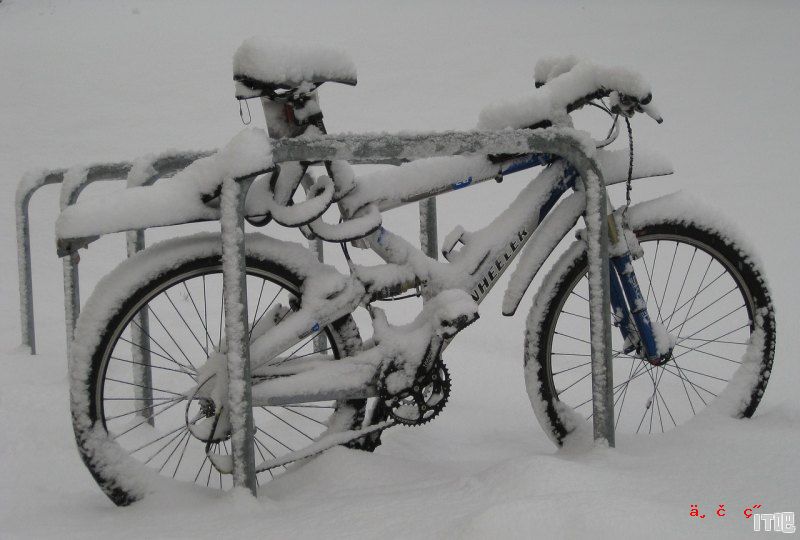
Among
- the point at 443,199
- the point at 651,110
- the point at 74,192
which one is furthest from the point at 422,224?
the point at 443,199

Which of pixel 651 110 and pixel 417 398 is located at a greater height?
pixel 651 110

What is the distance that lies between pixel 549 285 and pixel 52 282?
13.3 ft

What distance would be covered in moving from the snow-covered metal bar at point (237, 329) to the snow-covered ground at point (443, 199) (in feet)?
0.38

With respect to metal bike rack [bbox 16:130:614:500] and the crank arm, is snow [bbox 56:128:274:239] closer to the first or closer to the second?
metal bike rack [bbox 16:130:614:500]

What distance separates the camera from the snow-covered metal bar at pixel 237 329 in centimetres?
217

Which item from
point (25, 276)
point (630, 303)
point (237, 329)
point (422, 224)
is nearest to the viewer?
point (237, 329)

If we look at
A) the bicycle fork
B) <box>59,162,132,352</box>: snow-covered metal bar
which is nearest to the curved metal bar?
<box>59,162,132,352</box>: snow-covered metal bar

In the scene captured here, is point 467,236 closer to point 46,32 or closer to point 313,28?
point 313,28

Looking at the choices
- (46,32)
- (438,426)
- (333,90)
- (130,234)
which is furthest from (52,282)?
(46,32)

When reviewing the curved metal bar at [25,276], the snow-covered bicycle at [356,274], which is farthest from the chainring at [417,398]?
the curved metal bar at [25,276]

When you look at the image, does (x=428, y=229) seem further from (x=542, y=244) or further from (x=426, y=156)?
(x=426, y=156)

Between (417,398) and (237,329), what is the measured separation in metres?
0.69

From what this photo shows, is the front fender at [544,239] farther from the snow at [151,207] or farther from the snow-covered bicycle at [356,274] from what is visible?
the snow at [151,207]

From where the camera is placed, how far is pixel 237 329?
7.21 feet
